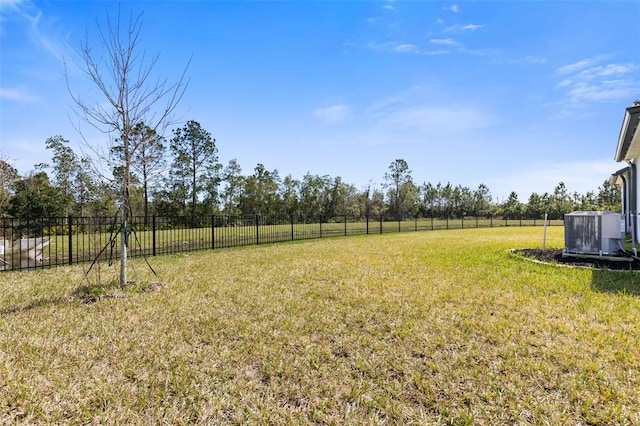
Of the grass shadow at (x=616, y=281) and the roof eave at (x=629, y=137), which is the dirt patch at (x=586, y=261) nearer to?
the grass shadow at (x=616, y=281)

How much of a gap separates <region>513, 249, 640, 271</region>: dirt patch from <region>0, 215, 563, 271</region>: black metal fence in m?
8.58

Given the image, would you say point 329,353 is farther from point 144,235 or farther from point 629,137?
point 629,137

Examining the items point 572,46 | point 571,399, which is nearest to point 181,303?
point 571,399

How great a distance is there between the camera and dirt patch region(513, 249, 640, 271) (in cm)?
584

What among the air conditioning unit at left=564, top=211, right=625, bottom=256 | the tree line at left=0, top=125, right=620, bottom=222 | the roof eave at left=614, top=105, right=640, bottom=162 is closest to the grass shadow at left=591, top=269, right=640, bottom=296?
the air conditioning unit at left=564, top=211, right=625, bottom=256

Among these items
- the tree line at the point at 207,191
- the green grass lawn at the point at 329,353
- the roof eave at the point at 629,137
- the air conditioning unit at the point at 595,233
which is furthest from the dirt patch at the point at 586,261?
the tree line at the point at 207,191

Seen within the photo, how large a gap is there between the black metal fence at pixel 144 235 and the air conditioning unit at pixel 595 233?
30.2ft

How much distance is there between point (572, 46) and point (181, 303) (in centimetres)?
1024

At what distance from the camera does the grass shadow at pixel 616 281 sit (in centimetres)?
435

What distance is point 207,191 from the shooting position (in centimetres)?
2884

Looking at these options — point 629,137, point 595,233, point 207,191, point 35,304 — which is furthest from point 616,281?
point 207,191

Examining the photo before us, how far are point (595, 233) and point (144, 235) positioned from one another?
11560 mm

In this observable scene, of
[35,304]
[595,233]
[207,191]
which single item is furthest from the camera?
[207,191]

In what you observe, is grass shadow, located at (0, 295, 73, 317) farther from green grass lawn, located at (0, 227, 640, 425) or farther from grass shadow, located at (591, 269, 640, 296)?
grass shadow, located at (591, 269, 640, 296)
